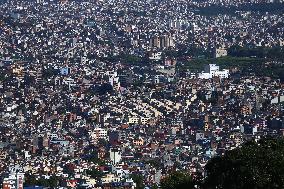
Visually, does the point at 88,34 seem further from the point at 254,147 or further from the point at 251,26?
the point at 254,147

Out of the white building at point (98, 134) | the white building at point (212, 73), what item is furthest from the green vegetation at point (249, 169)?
the white building at point (212, 73)

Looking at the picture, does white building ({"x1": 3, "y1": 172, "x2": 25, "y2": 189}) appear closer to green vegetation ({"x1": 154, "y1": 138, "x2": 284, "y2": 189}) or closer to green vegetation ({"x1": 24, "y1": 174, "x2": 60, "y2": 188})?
green vegetation ({"x1": 24, "y1": 174, "x2": 60, "y2": 188})

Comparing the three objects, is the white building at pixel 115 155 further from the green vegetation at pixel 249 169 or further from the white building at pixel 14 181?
the green vegetation at pixel 249 169

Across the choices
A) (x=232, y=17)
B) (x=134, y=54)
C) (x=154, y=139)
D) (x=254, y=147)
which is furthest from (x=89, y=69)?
(x=254, y=147)

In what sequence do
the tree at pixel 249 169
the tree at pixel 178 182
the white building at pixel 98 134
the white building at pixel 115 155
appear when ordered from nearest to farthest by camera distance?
the tree at pixel 249 169 → the tree at pixel 178 182 → the white building at pixel 115 155 → the white building at pixel 98 134

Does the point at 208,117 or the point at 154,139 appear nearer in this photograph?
the point at 154,139

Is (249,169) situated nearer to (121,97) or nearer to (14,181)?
(14,181)
